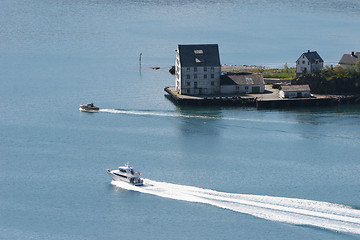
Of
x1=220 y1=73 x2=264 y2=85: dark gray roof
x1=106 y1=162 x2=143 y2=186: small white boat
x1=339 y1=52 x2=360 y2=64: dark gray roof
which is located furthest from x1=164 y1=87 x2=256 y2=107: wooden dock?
x1=106 y1=162 x2=143 y2=186: small white boat

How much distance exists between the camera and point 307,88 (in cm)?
10638

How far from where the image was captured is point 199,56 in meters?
110

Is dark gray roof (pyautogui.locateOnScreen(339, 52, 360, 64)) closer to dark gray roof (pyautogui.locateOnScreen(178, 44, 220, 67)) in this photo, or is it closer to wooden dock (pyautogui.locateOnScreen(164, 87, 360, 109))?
wooden dock (pyautogui.locateOnScreen(164, 87, 360, 109))

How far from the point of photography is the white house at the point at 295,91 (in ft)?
346

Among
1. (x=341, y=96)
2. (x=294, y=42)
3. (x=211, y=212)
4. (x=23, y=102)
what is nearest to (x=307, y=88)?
(x=341, y=96)

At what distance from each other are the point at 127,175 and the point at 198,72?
42150mm

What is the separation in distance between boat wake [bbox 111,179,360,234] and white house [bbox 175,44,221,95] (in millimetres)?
42176

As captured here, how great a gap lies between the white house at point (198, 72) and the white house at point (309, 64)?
13.6 meters

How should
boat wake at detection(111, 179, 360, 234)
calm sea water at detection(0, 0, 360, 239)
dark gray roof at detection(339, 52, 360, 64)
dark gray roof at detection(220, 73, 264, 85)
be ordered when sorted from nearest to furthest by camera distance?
boat wake at detection(111, 179, 360, 234) < calm sea water at detection(0, 0, 360, 239) < dark gray roof at detection(220, 73, 264, 85) < dark gray roof at detection(339, 52, 360, 64)

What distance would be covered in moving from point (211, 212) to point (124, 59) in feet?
308

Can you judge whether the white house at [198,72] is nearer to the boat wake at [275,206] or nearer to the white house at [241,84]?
the white house at [241,84]

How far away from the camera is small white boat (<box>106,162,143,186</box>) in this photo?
68.2m

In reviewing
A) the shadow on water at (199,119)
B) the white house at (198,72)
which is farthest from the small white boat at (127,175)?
the white house at (198,72)

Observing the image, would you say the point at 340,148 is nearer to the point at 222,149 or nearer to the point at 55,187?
the point at 222,149
